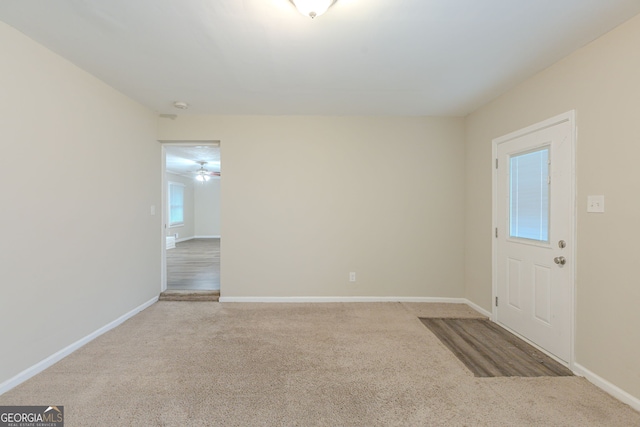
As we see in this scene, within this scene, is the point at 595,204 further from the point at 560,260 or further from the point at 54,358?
the point at 54,358

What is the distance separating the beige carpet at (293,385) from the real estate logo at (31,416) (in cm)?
4

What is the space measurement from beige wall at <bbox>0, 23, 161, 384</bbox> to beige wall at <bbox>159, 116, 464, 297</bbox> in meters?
0.98

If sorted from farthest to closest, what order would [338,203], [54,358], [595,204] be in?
[338,203]
[54,358]
[595,204]

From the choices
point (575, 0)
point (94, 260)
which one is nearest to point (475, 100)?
point (575, 0)

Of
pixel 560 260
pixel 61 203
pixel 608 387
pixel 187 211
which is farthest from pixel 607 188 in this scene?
pixel 187 211

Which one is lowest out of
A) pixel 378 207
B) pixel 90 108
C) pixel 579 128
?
pixel 378 207

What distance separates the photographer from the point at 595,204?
1976 millimetres

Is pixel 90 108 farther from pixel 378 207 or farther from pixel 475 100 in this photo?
pixel 475 100

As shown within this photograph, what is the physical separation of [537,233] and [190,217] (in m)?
10.3

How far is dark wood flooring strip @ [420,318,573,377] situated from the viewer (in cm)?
213

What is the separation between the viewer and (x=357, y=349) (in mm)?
2451

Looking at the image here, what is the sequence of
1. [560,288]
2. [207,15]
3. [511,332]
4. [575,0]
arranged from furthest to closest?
[511,332] → [560,288] → [207,15] → [575,0]

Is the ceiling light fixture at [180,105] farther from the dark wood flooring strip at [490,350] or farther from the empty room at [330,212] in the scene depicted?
the dark wood flooring strip at [490,350]

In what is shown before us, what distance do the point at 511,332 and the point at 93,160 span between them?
451cm
